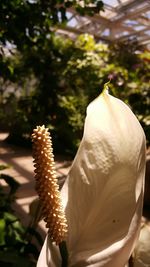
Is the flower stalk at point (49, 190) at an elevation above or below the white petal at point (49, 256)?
above

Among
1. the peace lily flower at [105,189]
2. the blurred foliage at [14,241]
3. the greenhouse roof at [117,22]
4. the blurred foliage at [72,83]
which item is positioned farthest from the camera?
the greenhouse roof at [117,22]

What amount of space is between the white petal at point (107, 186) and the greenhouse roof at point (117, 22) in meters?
6.63

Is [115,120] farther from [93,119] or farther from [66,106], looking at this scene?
[66,106]

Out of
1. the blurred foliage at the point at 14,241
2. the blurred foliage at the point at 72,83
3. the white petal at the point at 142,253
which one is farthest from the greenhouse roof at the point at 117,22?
the white petal at the point at 142,253

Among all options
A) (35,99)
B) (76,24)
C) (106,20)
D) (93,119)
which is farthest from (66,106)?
(93,119)

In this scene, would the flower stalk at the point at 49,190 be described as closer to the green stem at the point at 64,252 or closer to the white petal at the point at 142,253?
the green stem at the point at 64,252

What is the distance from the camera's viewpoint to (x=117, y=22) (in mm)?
8062

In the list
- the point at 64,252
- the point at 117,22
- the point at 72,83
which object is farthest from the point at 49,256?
the point at 117,22

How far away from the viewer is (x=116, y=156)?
1.16 feet

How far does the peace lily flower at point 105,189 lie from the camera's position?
1.11 ft

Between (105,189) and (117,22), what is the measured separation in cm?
825

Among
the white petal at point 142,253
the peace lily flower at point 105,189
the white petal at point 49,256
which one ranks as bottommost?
the white petal at point 142,253

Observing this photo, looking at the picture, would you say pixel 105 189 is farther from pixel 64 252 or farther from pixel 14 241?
pixel 14 241

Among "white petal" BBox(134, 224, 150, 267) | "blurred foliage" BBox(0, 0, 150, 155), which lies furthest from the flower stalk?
"blurred foliage" BBox(0, 0, 150, 155)
